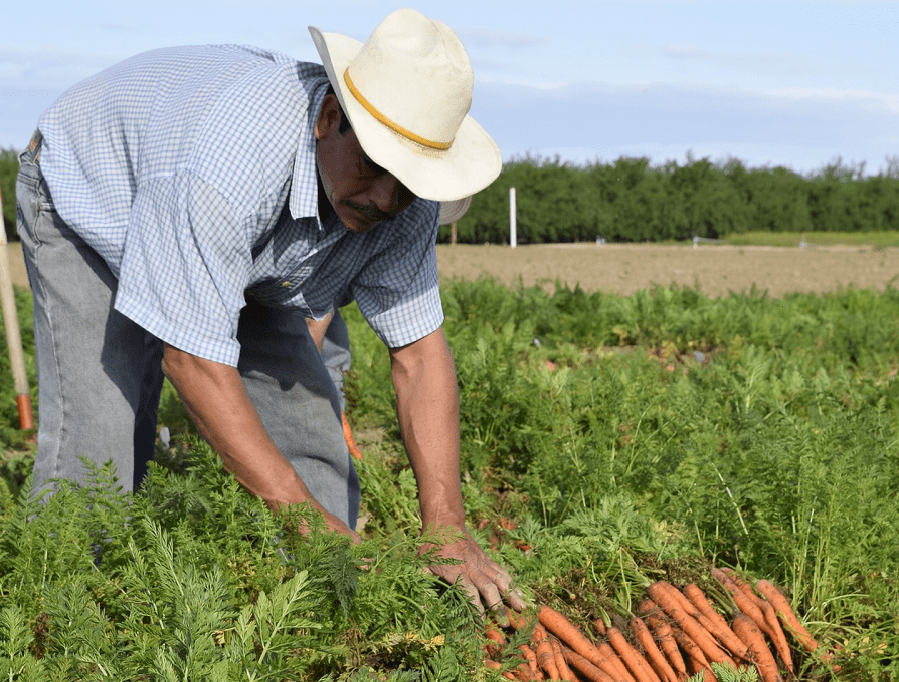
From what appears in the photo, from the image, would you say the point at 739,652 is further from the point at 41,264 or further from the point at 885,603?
the point at 41,264

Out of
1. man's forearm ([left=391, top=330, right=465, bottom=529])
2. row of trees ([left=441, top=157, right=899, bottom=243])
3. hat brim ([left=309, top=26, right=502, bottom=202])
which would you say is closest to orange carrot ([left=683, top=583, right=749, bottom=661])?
man's forearm ([left=391, top=330, right=465, bottom=529])

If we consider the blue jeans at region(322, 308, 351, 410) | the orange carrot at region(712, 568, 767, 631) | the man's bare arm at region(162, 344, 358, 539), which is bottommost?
the orange carrot at region(712, 568, 767, 631)

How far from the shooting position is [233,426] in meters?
2.17

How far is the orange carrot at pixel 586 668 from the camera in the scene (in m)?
2.36

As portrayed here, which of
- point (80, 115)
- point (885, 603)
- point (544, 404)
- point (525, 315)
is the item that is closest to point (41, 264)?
point (80, 115)

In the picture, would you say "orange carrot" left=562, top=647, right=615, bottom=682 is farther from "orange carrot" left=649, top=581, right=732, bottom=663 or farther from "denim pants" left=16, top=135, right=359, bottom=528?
"denim pants" left=16, top=135, right=359, bottom=528

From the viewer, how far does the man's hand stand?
228 centimetres

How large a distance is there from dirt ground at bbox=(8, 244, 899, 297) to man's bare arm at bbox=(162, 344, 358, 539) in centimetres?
887

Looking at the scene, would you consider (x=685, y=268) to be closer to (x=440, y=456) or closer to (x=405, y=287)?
(x=405, y=287)

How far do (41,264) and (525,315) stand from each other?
5.04 meters

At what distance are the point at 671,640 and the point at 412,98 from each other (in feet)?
5.48

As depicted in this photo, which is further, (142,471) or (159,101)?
(142,471)

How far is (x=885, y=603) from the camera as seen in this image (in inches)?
102

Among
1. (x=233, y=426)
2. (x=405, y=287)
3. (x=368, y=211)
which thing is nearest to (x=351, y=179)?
(x=368, y=211)
